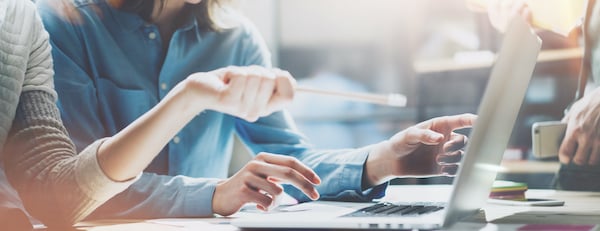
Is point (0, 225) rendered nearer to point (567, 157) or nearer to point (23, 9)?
point (23, 9)

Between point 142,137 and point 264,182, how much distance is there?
9.9 inches

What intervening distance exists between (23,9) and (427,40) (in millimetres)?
1071

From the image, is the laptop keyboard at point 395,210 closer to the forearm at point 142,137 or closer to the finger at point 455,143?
the finger at point 455,143

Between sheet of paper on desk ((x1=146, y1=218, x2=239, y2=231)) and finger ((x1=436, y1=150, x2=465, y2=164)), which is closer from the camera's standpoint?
sheet of paper on desk ((x1=146, y1=218, x2=239, y2=231))

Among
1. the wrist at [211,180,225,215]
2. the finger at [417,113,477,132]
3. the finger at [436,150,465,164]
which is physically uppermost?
the finger at [417,113,477,132]

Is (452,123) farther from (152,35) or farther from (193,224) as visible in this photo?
(152,35)

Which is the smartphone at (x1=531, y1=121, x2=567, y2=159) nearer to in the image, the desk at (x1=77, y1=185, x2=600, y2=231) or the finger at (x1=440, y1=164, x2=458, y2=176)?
the desk at (x1=77, y1=185, x2=600, y2=231)

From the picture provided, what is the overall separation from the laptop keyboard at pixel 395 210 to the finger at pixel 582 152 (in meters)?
0.65

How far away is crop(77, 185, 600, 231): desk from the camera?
4.00 feet

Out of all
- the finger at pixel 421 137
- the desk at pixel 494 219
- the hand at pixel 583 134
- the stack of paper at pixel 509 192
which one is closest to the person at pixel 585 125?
the hand at pixel 583 134

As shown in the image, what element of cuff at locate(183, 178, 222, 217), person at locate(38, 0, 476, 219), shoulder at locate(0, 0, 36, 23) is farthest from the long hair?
cuff at locate(183, 178, 222, 217)

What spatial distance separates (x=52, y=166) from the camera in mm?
1518

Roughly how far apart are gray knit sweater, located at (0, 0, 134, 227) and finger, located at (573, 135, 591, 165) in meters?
1.07

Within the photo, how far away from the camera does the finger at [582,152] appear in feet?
5.96
